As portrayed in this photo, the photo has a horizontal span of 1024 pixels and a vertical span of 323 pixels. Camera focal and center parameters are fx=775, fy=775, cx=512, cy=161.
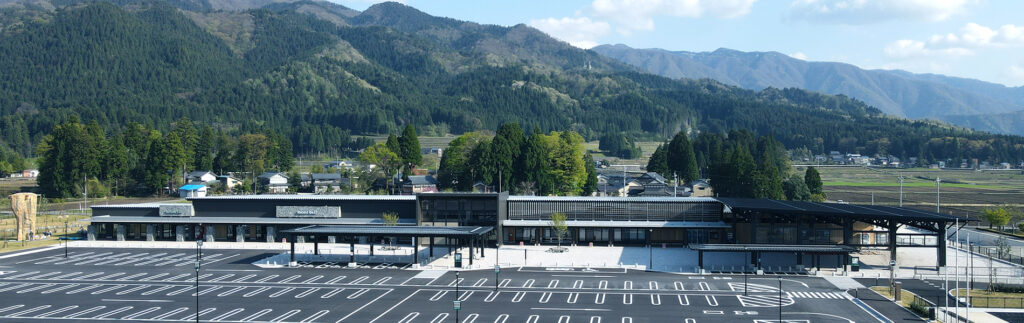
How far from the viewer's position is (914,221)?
64.1m

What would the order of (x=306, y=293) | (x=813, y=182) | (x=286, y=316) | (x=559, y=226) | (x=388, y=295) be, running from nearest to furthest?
(x=286, y=316)
(x=388, y=295)
(x=306, y=293)
(x=559, y=226)
(x=813, y=182)

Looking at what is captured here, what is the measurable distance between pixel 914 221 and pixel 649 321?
32322 millimetres

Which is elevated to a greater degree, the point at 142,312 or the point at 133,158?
the point at 133,158

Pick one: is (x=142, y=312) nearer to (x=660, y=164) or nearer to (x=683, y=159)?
(x=683, y=159)

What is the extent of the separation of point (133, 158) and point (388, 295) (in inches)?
4227

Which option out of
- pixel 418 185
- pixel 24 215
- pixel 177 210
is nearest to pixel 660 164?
pixel 418 185

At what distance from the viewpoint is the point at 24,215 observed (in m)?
84.1

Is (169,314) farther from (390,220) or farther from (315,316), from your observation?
(390,220)

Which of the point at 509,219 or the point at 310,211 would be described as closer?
the point at 509,219

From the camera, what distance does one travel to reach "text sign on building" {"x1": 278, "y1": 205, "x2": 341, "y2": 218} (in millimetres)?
84375

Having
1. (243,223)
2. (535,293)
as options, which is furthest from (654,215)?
(243,223)

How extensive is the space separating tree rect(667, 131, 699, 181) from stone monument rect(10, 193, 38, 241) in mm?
100282

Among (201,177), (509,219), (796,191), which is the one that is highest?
(201,177)

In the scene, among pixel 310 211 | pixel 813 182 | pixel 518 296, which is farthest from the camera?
pixel 813 182
